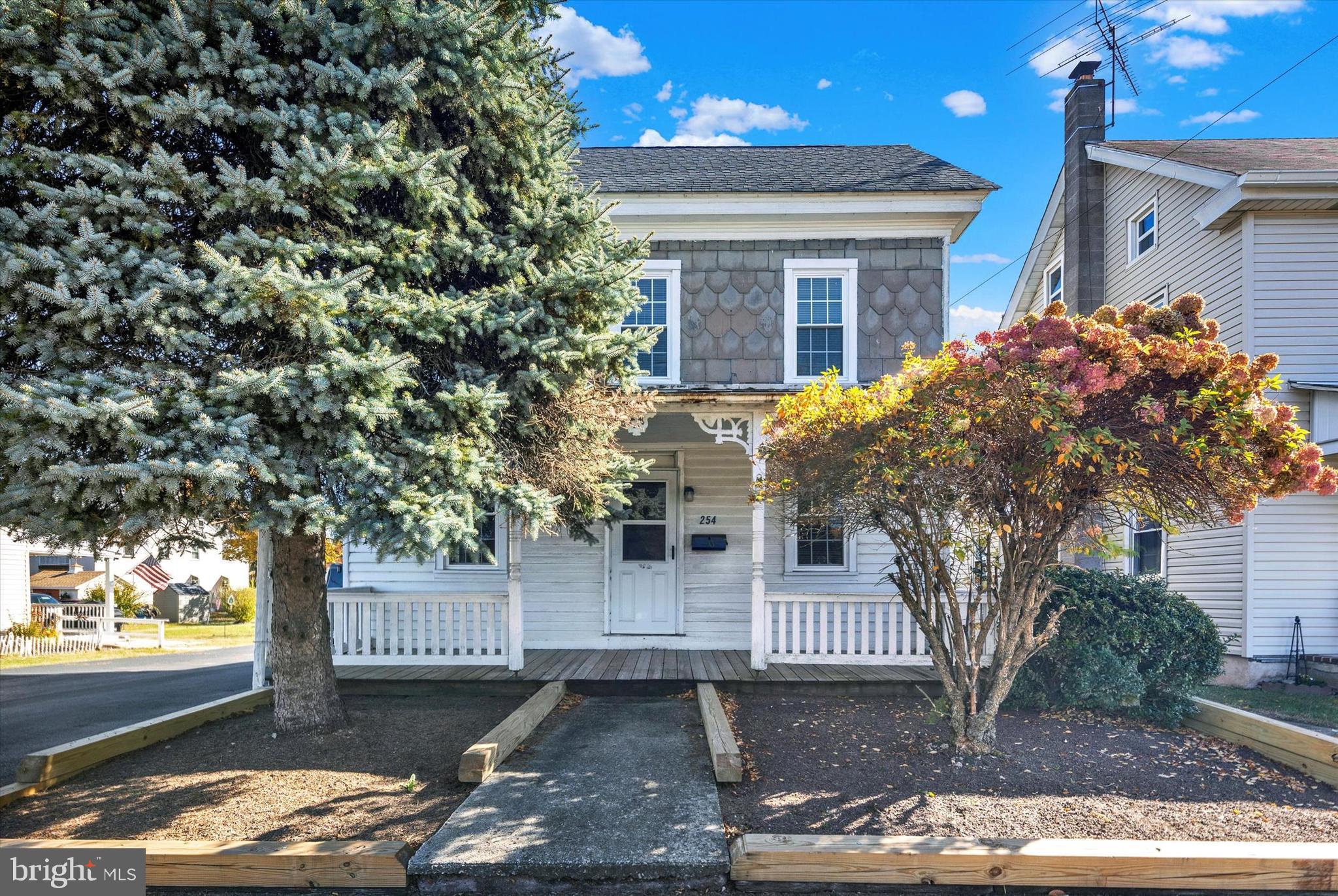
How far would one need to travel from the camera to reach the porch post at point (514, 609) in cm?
744

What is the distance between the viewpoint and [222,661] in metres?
13.2

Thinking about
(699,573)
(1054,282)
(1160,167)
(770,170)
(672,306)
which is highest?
(1160,167)

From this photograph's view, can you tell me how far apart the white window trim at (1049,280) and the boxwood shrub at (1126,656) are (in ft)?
32.1

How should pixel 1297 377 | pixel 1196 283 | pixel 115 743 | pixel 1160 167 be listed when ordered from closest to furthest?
pixel 115 743
pixel 1297 377
pixel 1196 283
pixel 1160 167

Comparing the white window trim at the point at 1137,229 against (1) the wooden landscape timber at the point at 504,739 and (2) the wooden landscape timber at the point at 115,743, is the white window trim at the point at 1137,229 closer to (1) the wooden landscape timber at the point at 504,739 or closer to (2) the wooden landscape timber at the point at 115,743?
(1) the wooden landscape timber at the point at 504,739

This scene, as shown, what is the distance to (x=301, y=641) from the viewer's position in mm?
5453

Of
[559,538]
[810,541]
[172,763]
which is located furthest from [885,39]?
[172,763]

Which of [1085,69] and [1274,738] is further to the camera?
[1085,69]

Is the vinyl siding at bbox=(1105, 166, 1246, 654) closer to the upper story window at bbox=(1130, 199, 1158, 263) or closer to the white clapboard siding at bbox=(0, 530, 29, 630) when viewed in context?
the upper story window at bbox=(1130, 199, 1158, 263)

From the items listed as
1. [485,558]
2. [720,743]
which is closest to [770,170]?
[485,558]

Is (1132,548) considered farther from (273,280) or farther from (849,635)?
(273,280)

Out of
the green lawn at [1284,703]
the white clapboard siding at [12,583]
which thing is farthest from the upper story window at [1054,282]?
the white clapboard siding at [12,583]

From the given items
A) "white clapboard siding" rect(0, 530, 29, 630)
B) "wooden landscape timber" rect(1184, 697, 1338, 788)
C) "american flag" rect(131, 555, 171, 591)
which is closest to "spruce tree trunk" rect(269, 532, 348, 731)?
"wooden landscape timber" rect(1184, 697, 1338, 788)

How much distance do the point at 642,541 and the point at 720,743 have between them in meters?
4.68
